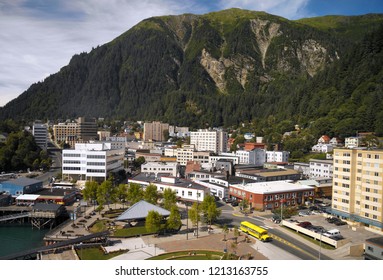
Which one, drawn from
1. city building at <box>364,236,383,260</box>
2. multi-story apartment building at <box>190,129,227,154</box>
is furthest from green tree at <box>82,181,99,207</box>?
multi-story apartment building at <box>190,129,227,154</box>

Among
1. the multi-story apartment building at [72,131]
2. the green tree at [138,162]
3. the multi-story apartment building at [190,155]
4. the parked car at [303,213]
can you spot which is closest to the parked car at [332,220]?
the parked car at [303,213]

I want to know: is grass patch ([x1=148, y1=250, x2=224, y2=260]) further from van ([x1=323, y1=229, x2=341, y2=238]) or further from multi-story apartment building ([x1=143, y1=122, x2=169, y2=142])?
multi-story apartment building ([x1=143, y1=122, x2=169, y2=142])

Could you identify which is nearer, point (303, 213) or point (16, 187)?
point (303, 213)

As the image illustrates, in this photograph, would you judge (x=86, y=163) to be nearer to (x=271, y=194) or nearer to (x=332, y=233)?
(x=271, y=194)

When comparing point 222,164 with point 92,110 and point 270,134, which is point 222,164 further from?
point 92,110

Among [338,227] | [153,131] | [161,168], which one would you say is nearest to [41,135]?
[161,168]

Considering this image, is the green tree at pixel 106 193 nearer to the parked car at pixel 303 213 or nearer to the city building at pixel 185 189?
the city building at pixel 185 189
